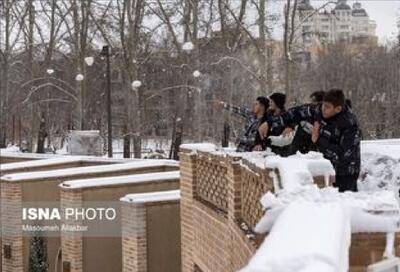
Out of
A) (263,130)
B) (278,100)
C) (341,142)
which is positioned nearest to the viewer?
(341,142)

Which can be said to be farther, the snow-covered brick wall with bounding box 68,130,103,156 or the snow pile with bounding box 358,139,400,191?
the snow-covered brick wall with bounding box 68,130,103,156

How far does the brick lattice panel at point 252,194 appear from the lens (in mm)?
5242

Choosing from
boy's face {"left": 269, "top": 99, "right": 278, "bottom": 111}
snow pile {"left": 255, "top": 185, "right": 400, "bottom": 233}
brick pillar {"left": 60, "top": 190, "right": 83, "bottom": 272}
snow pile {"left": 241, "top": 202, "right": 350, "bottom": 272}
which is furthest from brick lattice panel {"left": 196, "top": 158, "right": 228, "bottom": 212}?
brick pillar {"left": 60, "top": 190, "right": 83, "bottom": 272}

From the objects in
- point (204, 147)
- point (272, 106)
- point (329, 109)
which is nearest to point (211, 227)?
point (204, 147)

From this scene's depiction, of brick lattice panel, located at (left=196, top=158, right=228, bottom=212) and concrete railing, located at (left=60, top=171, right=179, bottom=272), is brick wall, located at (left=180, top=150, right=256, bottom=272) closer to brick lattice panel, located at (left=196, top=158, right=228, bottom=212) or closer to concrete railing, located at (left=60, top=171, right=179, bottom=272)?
brick lattice panel, located at (left=196, top=158, right=228, bottom=212)

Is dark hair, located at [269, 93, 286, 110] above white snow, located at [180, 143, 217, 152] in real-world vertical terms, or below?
above

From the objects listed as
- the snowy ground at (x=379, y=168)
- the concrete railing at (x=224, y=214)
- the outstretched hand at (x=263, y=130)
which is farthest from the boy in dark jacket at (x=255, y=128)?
the snowy ground at (x=379, y=168)

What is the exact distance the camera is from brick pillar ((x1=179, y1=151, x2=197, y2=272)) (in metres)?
9.31

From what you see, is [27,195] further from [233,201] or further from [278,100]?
[233,201]

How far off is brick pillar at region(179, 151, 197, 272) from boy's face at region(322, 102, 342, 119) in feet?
11.1

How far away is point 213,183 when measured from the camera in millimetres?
8281

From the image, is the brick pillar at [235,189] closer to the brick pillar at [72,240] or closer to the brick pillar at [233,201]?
the brick pillar at [233,201]

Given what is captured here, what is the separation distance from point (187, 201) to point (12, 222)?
802cm

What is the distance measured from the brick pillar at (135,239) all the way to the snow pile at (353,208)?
9.12 metres
